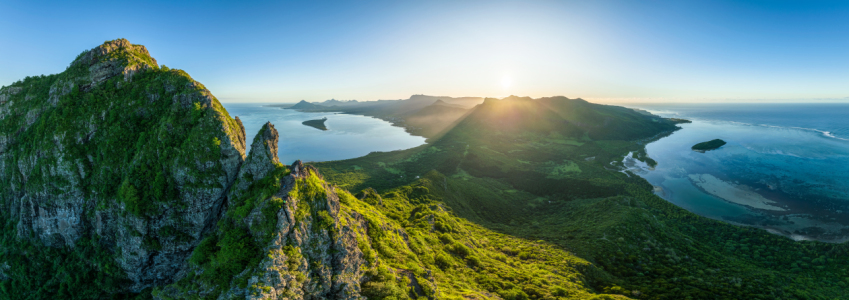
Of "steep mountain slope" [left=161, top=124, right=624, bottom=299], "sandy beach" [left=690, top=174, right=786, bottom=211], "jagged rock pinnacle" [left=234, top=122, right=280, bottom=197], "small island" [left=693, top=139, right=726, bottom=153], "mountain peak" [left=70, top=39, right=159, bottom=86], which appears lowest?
"sandy beach" [left=690, top=174, right=786, bottom=211]

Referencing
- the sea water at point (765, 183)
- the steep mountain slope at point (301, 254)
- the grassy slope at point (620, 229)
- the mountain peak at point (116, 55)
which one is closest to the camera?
the steep mountain slope at point (301, 254)

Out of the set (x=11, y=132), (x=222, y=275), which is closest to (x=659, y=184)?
(x=222, y=275)

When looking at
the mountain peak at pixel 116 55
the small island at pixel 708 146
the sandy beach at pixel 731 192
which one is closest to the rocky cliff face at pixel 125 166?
the mountain peak at pixel 116 55

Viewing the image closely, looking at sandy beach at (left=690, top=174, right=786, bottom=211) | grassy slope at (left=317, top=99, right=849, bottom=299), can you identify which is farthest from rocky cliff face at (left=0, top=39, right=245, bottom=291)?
sandy beach at (left=690, top=174, right=786, bottom=211)

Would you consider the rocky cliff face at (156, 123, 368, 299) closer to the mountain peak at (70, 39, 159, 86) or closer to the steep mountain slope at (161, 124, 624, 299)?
the steep mountain slope at (161, 124, 624, 299)

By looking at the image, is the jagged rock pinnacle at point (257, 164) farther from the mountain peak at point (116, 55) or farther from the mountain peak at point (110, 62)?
the mountain peak at point (116, 55)

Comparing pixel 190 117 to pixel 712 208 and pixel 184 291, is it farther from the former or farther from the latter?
pixel 712 208
